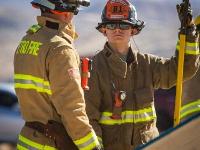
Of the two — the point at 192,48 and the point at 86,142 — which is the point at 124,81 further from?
the point at 86,142

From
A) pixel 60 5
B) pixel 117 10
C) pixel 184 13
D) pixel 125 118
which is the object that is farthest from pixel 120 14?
pixel 60 5

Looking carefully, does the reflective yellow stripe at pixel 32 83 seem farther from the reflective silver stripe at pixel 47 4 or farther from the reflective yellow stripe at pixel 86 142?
the reflective silver stripe at pixel 47 4

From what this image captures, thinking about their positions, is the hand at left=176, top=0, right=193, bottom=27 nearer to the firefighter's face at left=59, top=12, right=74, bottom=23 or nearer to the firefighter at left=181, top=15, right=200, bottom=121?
the firefighter at left=181, top=15, right=200, bottom=121

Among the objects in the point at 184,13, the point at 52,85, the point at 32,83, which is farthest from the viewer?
the point at 184,13

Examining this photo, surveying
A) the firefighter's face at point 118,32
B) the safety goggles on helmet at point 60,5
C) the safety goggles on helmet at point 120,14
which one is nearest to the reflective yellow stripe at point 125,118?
the firefighter's face at point 118,32

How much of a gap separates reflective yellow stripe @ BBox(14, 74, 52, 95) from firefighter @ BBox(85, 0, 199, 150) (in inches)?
32.2

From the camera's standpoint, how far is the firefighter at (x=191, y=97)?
5.54 m

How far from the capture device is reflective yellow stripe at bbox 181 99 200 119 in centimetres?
552

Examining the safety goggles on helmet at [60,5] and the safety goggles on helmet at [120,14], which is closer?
the safety goggles on helmet at [60,5]

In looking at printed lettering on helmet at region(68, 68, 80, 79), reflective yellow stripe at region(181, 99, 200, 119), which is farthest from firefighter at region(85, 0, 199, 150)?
printed lettering on helmet at region(68, 68, 80, 79)

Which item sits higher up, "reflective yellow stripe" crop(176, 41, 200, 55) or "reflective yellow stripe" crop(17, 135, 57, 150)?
"reflective yellow stripe" crop(176, 41, 200, 55)

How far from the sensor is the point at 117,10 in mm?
5703

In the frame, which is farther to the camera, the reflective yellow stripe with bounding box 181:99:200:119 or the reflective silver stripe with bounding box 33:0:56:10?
the reflective yellow stripe with bounding box 181:99:200:119

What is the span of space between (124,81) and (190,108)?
548 mm
